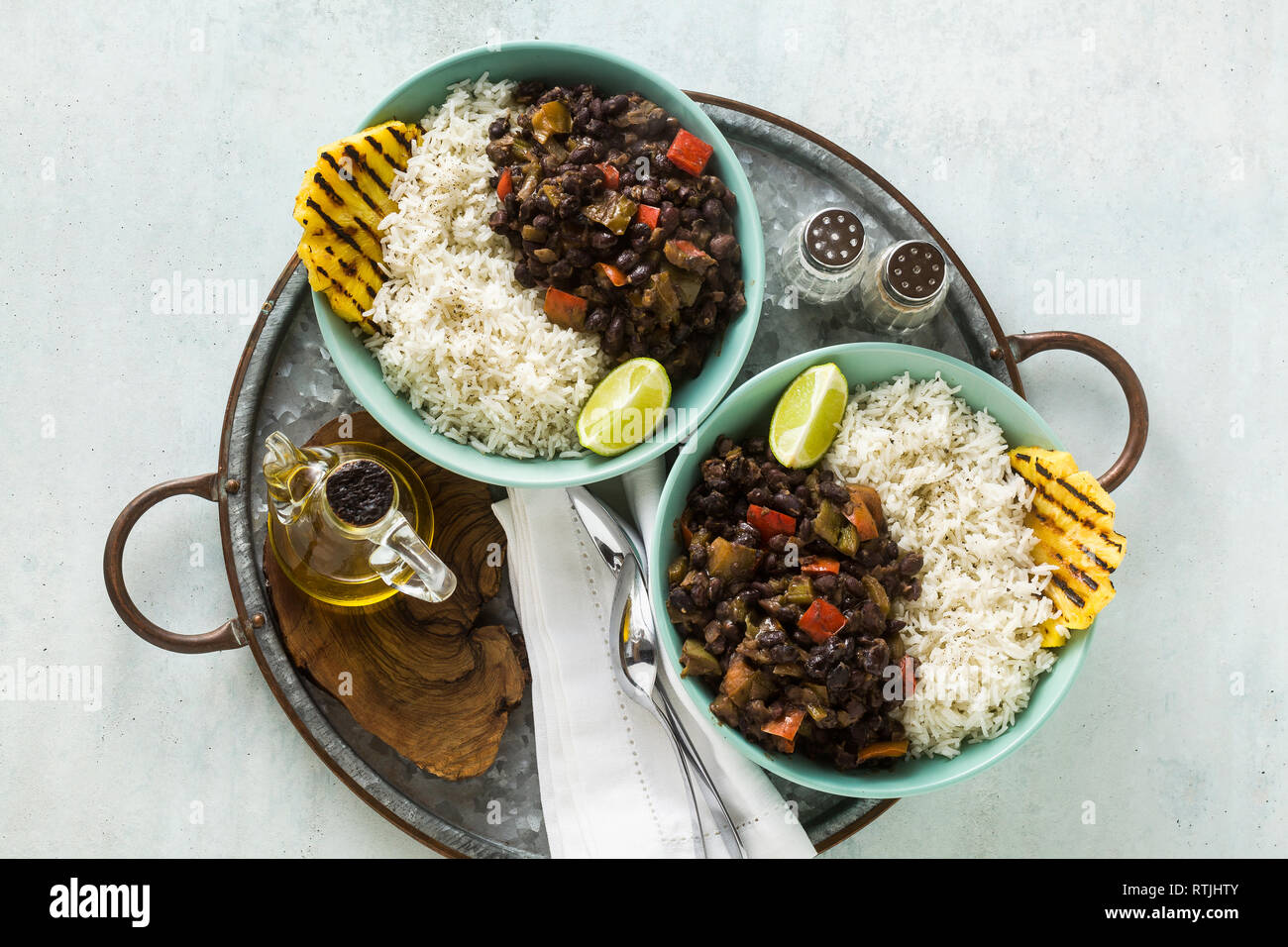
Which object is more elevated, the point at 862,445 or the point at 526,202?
the point at 526,202

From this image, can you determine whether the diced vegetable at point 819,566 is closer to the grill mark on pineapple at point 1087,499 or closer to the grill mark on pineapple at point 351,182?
the grill mark on pineapple at point 1087,499

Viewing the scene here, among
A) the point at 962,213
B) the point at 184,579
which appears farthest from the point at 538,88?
the point at 184,579

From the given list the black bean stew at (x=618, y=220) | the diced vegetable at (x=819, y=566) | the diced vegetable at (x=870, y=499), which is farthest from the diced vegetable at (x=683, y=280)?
the diced vegetable at (x=819, y=566)

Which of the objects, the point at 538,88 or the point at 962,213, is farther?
the point at 962,213

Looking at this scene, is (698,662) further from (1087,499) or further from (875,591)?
(1087,499)

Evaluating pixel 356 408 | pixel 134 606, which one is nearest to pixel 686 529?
pixel 356 408

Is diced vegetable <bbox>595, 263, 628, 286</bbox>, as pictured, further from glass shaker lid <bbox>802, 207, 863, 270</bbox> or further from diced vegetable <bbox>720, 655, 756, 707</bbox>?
diced vegetable <bbox>720, 655, 756, 707</bbox>

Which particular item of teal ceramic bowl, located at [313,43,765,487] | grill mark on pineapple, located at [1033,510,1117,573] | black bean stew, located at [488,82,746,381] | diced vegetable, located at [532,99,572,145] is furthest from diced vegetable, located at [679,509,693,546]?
diced vegetable, located at [532,99,572,145]

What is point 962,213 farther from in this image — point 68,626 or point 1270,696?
point 68,626
